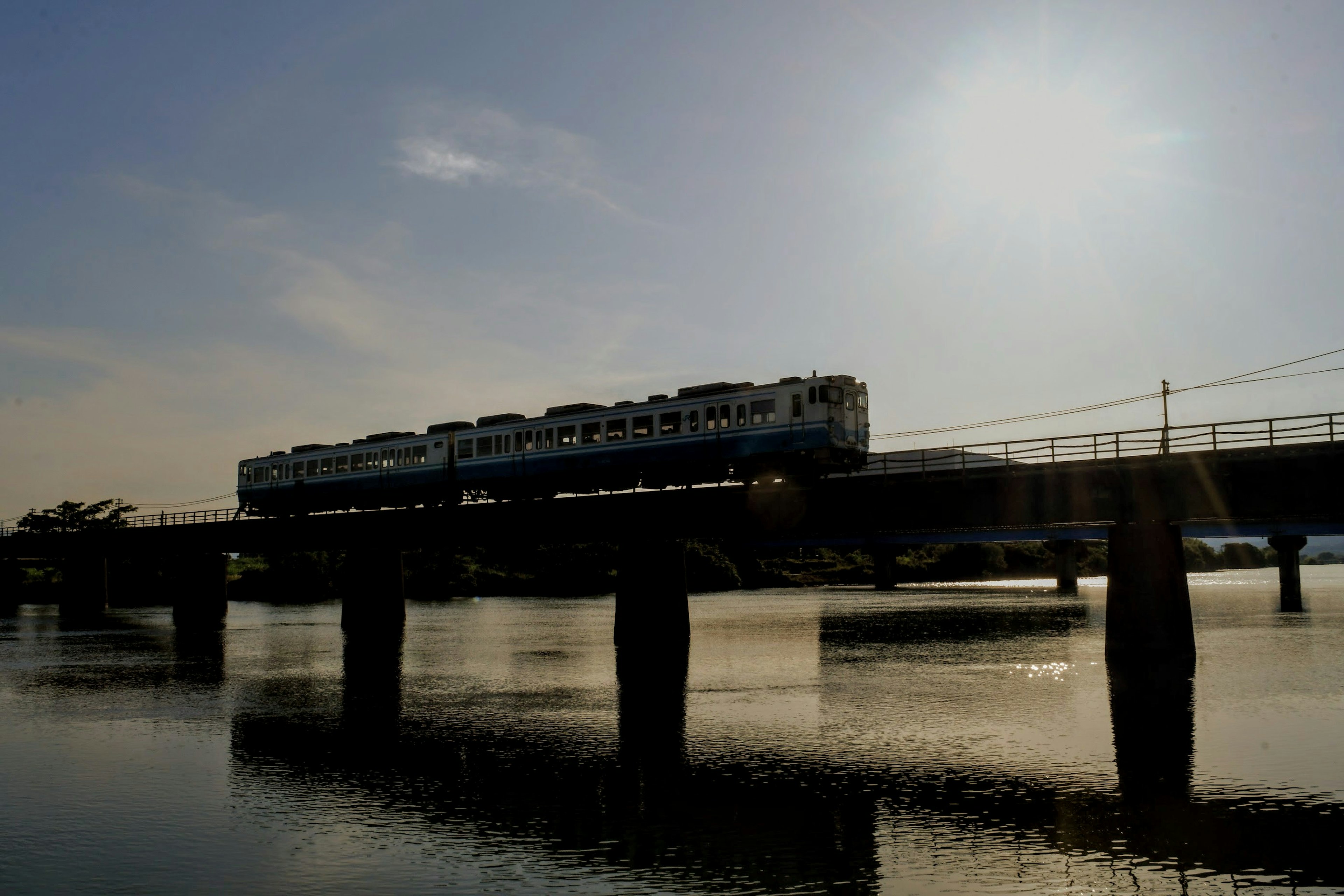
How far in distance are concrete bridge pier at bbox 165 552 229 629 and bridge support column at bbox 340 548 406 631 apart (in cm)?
1602

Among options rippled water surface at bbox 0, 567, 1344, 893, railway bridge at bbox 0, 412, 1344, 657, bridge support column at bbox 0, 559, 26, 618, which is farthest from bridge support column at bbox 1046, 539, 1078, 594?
bridge support column at bbox 0, 559, 26, 618

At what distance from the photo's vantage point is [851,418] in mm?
47625

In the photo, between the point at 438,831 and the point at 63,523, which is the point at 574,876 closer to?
the point at 438,831

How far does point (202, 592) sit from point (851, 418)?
201 feet

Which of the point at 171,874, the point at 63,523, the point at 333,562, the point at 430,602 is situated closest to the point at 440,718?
the point at 171,874

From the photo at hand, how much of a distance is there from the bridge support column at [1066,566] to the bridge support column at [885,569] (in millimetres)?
20904

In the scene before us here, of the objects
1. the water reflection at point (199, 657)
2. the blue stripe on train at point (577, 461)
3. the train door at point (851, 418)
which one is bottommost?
the water reflection at point (199, 657)

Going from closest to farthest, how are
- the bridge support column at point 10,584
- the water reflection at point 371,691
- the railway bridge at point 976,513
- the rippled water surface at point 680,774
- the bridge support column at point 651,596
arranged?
the rippled water surface at point 680,774 < the water reflection at point 371,691 < the railway bridge at point 976,513 < the bridge support column at point 651,596 < the bridge support column at point 10,584

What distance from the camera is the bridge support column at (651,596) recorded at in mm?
56219

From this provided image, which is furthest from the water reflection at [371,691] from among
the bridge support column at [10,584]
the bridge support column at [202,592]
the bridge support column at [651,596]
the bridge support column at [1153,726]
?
the bridge support column at [10,584]

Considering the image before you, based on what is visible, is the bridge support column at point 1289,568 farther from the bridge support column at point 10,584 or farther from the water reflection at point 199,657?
the bridge support column at point 10,584

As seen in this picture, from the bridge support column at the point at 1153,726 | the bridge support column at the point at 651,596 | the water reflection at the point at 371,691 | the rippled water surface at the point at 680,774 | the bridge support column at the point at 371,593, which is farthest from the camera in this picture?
the bridge support column at the point at 371,593

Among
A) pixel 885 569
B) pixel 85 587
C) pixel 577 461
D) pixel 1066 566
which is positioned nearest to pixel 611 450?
pixel 577 461

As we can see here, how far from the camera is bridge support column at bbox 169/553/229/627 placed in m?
84.9
